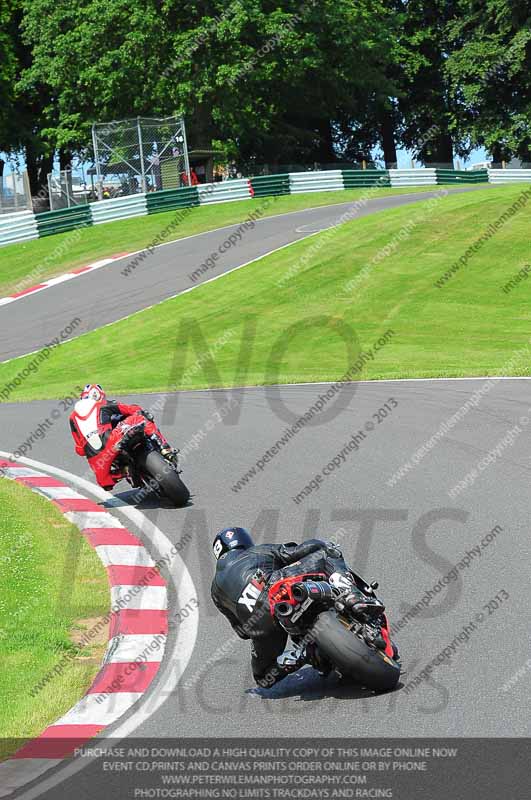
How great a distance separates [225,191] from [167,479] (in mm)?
33690

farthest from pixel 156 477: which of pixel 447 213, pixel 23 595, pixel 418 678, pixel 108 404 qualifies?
pixel 447 213

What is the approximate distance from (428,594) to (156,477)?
4201 mm

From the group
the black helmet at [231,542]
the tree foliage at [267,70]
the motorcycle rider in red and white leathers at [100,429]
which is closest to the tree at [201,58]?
the tree foliage at [267,70]

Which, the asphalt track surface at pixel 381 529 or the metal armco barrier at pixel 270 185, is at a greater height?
the metal armco barrier at pixel 270 185

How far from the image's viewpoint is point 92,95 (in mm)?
52688

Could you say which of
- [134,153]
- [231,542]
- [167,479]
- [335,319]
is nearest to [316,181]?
[134,153]

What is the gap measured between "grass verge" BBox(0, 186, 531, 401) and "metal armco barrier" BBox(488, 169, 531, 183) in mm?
14949

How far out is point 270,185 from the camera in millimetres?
44750

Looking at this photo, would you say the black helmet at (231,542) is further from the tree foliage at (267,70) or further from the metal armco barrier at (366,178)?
the tree foliage at (267,70)

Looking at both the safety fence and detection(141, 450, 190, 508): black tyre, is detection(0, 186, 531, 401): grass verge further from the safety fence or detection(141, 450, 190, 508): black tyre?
the safety fence

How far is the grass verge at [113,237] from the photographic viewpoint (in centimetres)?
3459

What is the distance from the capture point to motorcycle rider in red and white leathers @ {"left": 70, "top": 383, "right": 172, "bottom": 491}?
37.8 feet

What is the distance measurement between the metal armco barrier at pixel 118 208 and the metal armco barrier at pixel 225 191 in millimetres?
2639

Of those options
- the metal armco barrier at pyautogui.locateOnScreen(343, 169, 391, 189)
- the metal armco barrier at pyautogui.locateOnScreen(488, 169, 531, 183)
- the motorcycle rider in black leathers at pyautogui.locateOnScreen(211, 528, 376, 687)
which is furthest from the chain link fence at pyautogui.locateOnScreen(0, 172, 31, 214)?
the motorcycle rider in black leathers at pyautogui.locateOnScreen(211, 528, 376, 687)
